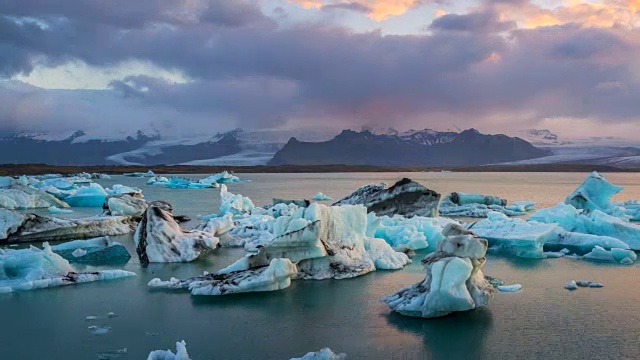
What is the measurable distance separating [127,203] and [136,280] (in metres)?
8.28

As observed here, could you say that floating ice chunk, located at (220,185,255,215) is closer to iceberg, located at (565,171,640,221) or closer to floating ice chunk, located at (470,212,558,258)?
floating ice chunk, located at (470,212,558,258)

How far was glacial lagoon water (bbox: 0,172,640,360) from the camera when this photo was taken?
5469 millimetres

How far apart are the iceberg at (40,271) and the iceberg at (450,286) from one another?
448 centimetres

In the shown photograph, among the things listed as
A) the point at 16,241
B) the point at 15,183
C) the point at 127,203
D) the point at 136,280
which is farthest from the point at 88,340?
the point at 15,183

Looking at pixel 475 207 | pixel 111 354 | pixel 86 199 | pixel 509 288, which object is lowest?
pixel 475 207

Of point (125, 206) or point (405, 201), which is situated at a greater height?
point (125, 206)

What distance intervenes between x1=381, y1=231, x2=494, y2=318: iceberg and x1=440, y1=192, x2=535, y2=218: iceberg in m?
12.6

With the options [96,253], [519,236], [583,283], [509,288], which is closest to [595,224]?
[519,236]

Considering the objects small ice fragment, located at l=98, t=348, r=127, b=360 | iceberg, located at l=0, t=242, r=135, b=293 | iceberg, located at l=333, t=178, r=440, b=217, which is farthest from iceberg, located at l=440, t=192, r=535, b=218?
small ice fragment, located at l=98, t=348, r=127, b=360

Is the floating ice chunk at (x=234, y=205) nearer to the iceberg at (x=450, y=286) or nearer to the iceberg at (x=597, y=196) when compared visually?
the iceberg at (x=597, y=196)

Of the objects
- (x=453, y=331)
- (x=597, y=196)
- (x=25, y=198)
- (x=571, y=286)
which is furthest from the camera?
(x=25, y=198)

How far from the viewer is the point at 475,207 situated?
20656 millimetres

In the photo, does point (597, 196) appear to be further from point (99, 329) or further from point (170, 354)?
point (170, 354)

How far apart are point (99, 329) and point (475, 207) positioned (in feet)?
54.4
